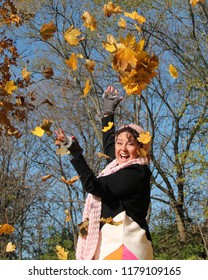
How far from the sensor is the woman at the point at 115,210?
250 cm

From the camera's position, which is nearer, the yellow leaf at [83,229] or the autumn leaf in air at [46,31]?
the yellow leaf at [83,229]

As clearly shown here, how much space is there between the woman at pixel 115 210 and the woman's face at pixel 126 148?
0.03m

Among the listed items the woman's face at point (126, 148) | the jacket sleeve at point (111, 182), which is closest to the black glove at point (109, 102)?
the woman's face at point (126, 148)

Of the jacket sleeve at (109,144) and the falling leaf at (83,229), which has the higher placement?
the jacket sleeve at (109,144)

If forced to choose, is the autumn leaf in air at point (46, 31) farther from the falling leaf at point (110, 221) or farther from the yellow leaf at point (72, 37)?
the falling leaf at point (110, 221)

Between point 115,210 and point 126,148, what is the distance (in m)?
0.36

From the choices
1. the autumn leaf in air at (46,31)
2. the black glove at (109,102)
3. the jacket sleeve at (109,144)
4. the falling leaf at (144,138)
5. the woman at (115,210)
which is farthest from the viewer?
the autumn leaf in air at (46,31)

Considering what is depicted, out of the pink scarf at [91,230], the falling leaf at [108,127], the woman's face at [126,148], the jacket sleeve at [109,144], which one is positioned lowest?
the pink scarf at [91,230]

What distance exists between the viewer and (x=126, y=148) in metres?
2.74

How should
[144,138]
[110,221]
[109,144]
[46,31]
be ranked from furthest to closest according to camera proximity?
[46,31], [109,144], [144,138], [110,221]

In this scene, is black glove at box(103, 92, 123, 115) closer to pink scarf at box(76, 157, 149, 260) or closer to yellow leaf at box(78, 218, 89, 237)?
pink scarf at box(76, 157, 149, 260)

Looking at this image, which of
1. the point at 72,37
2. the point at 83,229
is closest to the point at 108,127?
the point at 83,229

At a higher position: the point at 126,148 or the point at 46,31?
the point at 46,31

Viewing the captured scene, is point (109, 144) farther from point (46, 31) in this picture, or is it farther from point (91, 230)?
point (46, 31)
